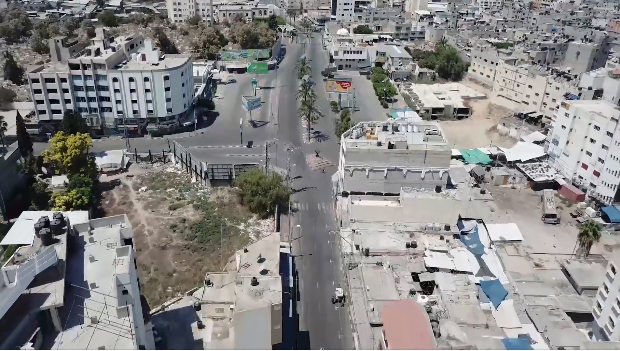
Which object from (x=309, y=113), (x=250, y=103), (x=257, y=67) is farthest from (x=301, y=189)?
(x=257, y=67)

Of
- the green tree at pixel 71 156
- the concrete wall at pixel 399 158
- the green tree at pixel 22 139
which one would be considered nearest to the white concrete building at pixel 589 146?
the concrete wall at pixel 399 158

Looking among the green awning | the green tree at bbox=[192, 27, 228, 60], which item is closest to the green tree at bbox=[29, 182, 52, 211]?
the green awning

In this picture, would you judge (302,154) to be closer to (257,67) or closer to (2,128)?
(2,128)

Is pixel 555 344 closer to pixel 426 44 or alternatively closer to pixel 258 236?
pixel 258 236

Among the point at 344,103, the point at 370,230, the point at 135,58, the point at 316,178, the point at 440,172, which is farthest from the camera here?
the point at 344,103

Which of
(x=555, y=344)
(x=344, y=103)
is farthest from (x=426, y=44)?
(x=555, y=344)

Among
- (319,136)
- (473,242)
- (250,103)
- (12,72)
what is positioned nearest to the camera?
(473,242)
